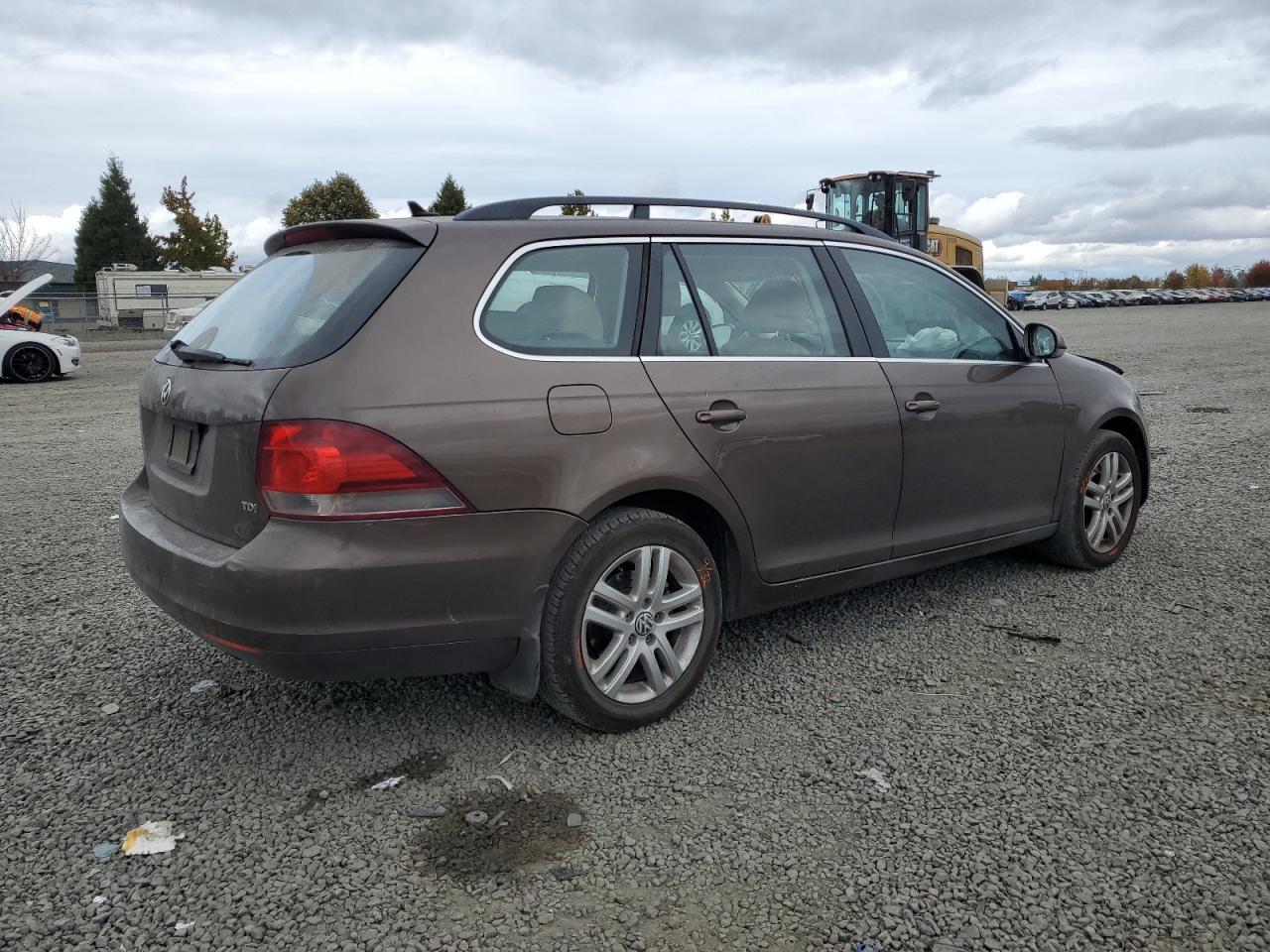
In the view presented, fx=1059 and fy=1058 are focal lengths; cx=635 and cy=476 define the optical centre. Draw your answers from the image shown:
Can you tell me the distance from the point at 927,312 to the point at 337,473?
9.10 ft

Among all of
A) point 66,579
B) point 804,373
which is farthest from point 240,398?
point 66,579

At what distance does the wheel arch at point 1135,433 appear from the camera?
536 centimetres

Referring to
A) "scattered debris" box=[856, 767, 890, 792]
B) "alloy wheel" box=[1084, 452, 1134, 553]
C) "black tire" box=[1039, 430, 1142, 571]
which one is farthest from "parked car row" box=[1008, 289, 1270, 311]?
"scattered debris" box=[856, 767, 890, 792]

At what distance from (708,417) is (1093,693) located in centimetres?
173

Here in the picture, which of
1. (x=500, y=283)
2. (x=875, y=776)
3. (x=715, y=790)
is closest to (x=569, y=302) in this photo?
(x=500, y=283)

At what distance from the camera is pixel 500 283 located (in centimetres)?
332

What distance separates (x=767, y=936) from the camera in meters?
2.49

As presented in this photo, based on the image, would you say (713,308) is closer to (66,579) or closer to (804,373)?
(804,373)

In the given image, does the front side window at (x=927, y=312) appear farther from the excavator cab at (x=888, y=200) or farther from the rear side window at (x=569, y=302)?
the excavator cab at (x=888, y=200)

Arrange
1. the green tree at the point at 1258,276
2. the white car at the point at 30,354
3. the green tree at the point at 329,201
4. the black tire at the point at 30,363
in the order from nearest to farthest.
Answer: the white car at the point at 30,354
the black tire at the point at 30,363
the green tree at the point at 329,201
the green tree at the point at 1258,276

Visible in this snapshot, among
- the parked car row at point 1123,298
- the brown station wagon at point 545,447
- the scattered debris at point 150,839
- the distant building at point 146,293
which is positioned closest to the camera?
the scattered debris at point 150,839

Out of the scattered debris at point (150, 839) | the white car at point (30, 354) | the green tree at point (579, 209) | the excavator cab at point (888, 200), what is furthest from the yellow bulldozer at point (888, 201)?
the scattered debris at point (150, 839)

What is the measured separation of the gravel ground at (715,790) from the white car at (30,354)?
46.6 feet

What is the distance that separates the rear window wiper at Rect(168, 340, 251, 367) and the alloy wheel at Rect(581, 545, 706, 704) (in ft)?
4.34
